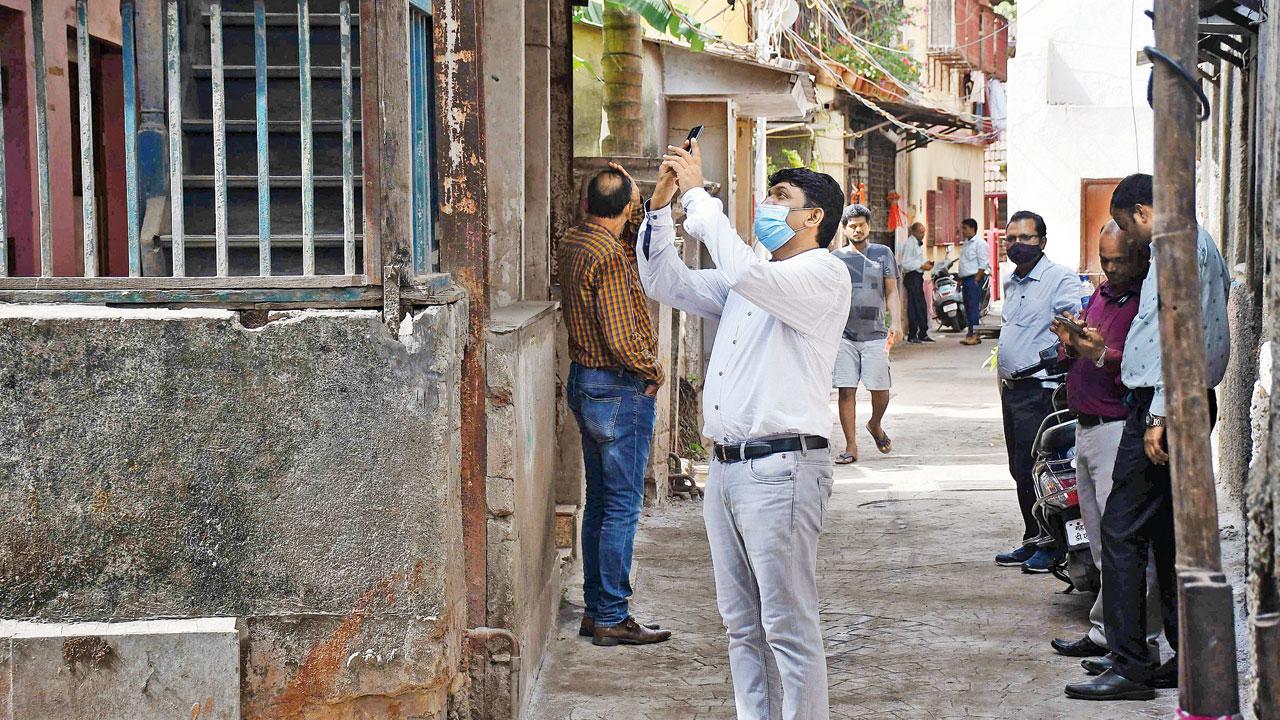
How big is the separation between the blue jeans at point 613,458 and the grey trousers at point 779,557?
5.37ft

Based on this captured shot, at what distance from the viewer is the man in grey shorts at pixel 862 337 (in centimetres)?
1023

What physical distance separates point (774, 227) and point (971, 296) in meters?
19.2

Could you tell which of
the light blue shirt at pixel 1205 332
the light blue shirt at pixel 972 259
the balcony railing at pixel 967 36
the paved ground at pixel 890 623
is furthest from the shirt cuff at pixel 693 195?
the balcony railing at pixel 967 36

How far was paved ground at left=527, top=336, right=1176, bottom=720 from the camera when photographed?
201 inches

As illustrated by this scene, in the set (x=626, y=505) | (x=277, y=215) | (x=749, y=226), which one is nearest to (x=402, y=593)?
(x=626, y=505)

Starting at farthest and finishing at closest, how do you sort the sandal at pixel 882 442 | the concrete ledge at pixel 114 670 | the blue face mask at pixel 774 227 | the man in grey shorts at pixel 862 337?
the sandal at pixel 882 442, the man in grey shorts at pixel 862 337, the blue face mask at pixel 774 227, the concrete ledge at pixel 114 670

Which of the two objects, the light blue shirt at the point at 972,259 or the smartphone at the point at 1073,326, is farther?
the light blue shirt at the point at 972,259

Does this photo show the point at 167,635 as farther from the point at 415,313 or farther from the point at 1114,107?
the point at 1114,107

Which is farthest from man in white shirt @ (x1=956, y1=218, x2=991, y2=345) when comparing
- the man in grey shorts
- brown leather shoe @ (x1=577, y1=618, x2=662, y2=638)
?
brown leather shoe @ (x1=577, y1=618, x2=662, y2=638)

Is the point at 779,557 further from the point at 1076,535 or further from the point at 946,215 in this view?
the point at 946,215

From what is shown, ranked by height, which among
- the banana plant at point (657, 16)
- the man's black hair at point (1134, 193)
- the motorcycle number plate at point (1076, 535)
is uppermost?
the banana plant at point (657, 16)

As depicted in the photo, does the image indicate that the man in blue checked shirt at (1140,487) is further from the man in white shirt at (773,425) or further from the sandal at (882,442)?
the sandal at (882,442)

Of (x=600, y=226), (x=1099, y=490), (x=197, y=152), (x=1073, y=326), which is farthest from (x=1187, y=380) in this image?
(x=197, y=152)

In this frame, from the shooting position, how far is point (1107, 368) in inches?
212
